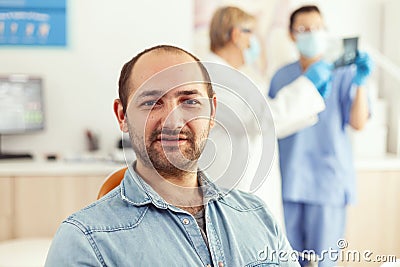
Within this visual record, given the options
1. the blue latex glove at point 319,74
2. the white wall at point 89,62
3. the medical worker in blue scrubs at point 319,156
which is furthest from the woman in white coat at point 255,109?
the white wall at point 89,62

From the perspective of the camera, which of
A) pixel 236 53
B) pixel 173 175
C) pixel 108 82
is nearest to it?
pixel 173 175

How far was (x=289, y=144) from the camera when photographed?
91.7 inches

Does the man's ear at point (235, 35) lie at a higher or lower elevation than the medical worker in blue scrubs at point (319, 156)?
higher

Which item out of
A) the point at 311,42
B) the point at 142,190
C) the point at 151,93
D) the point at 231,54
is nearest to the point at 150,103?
the point at 151,93

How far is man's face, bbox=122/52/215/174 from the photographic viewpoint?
0.87 meters

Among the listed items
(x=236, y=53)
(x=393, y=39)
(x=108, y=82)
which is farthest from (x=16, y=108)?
(x=393, y=39)

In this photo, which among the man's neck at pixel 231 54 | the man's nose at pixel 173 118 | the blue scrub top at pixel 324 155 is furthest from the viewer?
the blue scrub top at pixel 324 155

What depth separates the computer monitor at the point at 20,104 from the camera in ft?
9.18

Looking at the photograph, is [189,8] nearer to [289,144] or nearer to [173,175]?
[289,144]

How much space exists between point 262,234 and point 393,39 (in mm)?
2246

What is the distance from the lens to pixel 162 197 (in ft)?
3.19

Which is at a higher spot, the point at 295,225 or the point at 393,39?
the point at 393,39

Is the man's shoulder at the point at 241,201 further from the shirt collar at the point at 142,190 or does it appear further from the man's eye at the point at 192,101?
the man's eye at the point at 192,101

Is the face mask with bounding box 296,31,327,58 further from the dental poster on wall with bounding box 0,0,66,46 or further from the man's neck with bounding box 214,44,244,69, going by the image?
the dental poster on wall with bounding box 0,0,66,46
